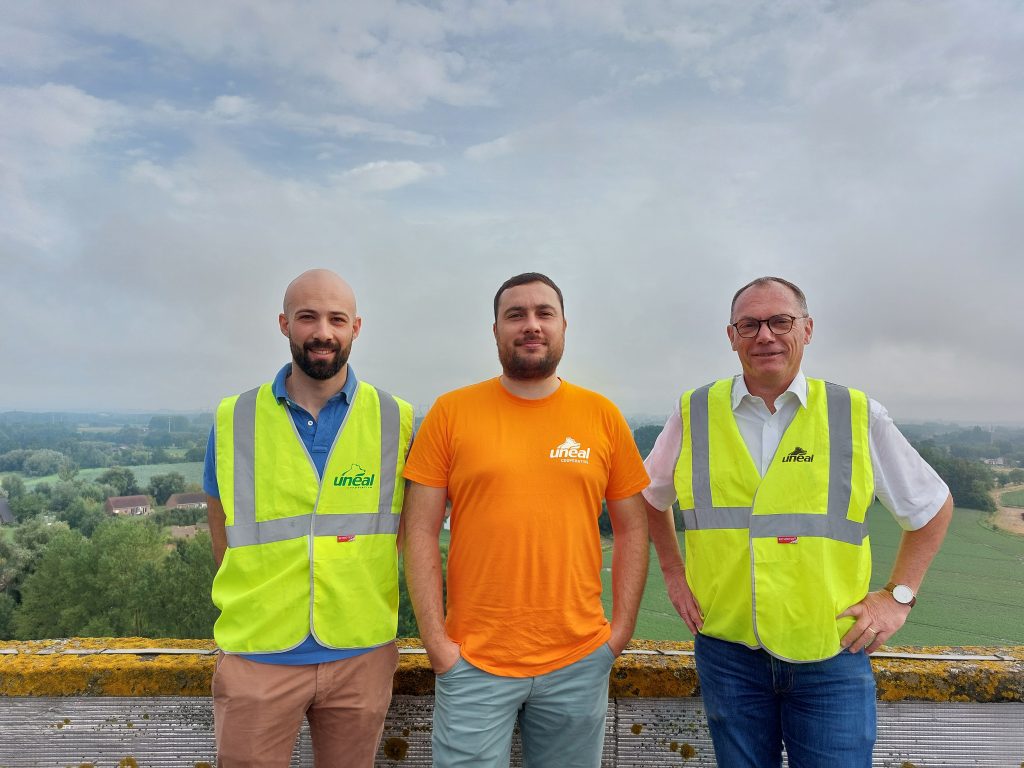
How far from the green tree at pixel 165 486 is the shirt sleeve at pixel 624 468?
58.5m

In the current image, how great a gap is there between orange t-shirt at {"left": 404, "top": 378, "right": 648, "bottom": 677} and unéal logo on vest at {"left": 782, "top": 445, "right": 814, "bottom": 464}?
2.61ft

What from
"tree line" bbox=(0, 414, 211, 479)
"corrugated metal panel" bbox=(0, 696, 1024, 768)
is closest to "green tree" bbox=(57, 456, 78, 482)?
"tree line" bbox=(0, 414, 211, 479)

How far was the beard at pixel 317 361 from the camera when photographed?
2816 mm

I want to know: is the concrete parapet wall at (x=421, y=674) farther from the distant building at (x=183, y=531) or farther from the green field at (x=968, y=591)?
the distant building at (x=183, y=531)

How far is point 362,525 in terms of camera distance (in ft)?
9.06

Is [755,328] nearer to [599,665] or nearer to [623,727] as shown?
[599,665]

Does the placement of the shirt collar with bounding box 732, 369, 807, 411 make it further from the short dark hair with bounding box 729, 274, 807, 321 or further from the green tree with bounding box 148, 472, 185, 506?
the green tree with bounding box 148, 472, 185, 506

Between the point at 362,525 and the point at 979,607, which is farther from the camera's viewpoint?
the point at 979,607

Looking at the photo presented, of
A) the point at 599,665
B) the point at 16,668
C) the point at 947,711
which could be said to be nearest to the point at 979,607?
the point at 947,711

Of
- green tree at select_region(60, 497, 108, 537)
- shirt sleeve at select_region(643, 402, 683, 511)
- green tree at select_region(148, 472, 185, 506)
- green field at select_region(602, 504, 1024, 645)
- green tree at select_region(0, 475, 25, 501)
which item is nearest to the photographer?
shirt sleeve at select_region(643, 402, 683, 511)

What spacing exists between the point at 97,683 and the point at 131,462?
64.1 m

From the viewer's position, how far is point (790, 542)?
2.59 m

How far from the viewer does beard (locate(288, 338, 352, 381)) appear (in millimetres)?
2816

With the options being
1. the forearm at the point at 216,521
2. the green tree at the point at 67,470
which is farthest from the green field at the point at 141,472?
the forearm at the point at 216,521
